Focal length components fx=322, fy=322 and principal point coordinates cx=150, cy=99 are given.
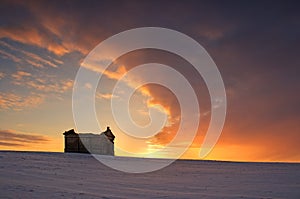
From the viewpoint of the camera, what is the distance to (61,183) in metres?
14.1

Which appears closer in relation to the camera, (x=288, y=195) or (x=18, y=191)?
(x=18, y=191)

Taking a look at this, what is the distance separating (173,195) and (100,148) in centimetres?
2780

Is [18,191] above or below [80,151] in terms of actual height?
below

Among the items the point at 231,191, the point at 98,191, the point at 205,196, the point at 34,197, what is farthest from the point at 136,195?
the point at 231,191

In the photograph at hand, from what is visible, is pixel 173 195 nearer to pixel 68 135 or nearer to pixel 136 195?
pixel 136 195

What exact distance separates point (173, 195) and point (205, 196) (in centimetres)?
139

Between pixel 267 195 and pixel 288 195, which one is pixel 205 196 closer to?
pixel 267 195

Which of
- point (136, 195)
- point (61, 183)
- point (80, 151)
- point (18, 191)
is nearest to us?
point (18, 191)

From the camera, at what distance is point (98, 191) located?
41.7 ft

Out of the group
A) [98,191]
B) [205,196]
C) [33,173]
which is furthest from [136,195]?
[33,173]

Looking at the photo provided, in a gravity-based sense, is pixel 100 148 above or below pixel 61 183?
above

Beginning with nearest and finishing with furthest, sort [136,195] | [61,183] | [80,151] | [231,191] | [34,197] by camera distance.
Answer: [34,197] → [136,195] → [61,183] → [231,191] → [80,151]

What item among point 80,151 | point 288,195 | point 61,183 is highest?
point 80,151

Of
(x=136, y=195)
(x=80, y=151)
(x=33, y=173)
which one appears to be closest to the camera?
(x=136, y=195)
